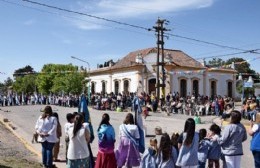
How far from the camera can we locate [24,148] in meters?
14.1

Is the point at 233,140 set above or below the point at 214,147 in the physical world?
above

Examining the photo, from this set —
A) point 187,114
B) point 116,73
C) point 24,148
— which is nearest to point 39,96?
point 116,73

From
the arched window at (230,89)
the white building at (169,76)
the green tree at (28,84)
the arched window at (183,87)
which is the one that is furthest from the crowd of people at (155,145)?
the green tree at (28,84)

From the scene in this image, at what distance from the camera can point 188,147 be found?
721 centimetres

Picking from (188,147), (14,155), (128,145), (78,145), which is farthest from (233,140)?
(14,155)

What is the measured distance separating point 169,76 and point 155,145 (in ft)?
141

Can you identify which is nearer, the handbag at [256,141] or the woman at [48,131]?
the handbag at [256,141]

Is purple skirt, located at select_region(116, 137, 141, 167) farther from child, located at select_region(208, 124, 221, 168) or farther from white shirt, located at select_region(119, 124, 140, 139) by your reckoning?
child, located at select_region(208, 124, 221, 168)

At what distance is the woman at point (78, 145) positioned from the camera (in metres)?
8.09

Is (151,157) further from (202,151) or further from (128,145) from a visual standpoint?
(128,145)

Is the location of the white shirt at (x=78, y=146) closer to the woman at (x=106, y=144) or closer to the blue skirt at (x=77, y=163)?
the blue skirt at (x=77, y=163)

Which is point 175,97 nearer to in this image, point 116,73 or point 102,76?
point 116,73

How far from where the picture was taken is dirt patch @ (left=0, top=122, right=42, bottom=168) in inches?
421

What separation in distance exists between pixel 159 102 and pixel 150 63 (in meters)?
14.3
